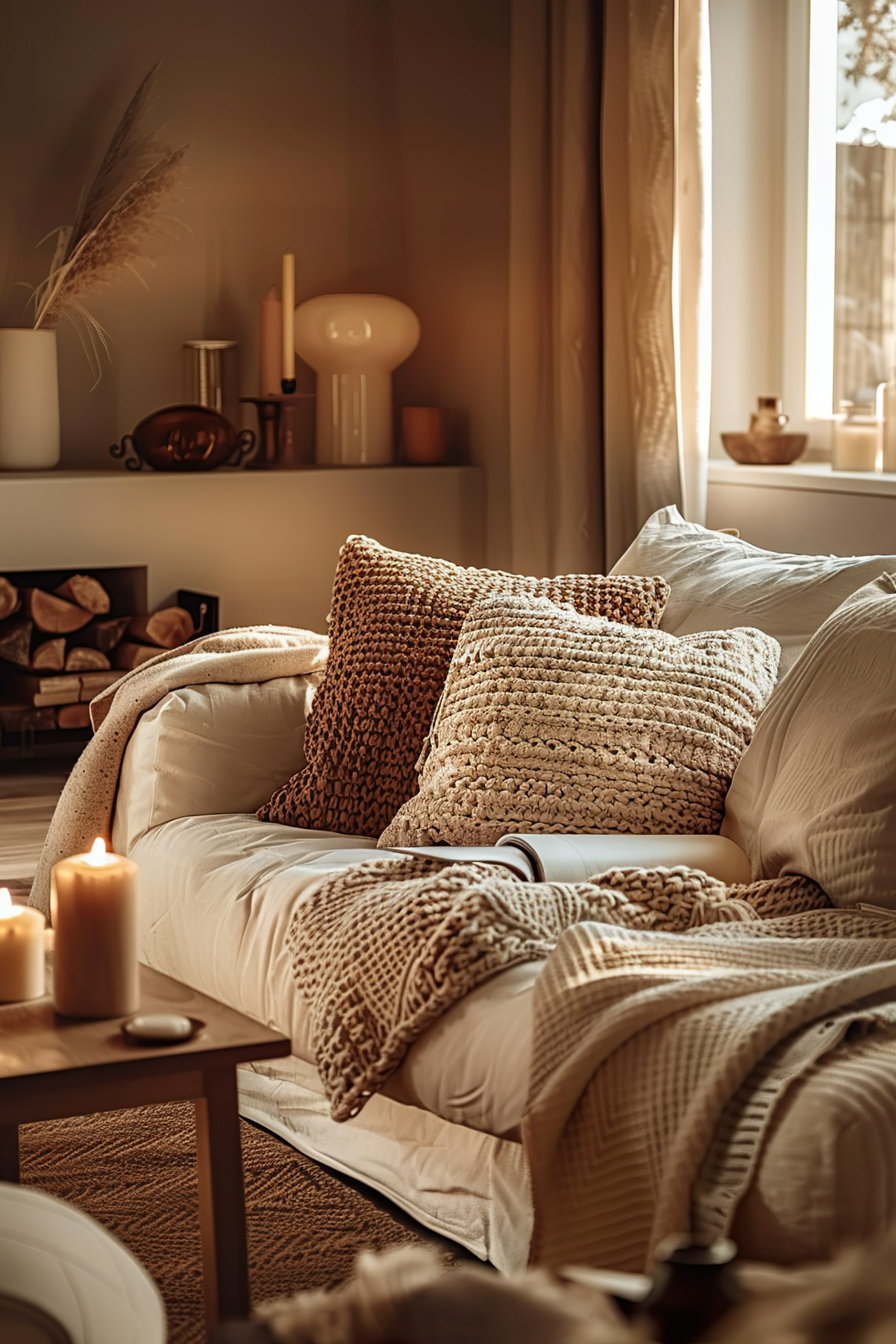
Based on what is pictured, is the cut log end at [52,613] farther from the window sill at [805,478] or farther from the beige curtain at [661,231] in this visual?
the window sill at [805,478]

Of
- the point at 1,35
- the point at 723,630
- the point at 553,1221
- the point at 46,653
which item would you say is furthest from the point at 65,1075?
the point at 1,35

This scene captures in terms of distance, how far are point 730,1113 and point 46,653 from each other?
125 inches

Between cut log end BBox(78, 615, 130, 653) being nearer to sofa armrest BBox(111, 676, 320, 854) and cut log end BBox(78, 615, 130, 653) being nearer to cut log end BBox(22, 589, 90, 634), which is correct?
cut log end BBox(22, 589, 90, 634)

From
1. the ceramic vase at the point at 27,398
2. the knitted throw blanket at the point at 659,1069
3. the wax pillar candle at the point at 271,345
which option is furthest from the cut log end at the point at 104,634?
the knitted throw blanket at the point at 659,1069

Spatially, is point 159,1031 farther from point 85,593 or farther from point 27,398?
point 27,398

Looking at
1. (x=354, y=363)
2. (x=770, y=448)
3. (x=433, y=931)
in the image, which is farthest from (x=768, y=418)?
(x=433, y=931)

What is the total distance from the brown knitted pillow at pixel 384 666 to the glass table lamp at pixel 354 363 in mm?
2061

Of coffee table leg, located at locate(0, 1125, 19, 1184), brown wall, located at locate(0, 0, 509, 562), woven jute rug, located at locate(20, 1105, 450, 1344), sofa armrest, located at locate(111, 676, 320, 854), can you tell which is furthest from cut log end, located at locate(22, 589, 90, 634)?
coffee table leg, located at locate(0, 1125, 19, 1184)

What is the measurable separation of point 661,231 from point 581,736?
185cm

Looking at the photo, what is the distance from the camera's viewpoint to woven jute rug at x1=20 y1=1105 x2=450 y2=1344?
5.49 feet

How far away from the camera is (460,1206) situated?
1.75 m

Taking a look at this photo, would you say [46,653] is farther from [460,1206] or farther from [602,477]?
[460,1206]

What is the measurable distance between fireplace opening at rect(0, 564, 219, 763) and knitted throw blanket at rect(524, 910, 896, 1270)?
9.30 feet

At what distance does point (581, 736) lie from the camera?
2.00 metres
